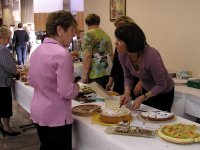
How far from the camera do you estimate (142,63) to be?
1.83m

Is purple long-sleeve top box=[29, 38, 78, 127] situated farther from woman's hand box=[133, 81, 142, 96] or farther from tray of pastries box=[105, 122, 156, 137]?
woman's hand box=[133, 81, 142, 96]

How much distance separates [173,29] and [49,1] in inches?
131

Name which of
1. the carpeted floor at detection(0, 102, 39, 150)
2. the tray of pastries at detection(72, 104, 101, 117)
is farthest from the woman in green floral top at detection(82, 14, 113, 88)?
the tray of pastries at detection(72, 104, 101, 117)

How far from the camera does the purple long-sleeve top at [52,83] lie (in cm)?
148

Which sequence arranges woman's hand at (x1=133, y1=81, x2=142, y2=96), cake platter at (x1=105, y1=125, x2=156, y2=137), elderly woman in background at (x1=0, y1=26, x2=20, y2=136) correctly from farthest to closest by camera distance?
elderly woman in background at (x1=0, y1=26, x2=20, y2=136)
woman's hand at (x1=133, y1=81, x2=142, y2=96)
cake platter at (x1=105, y1=125, x2=156, y2=137)

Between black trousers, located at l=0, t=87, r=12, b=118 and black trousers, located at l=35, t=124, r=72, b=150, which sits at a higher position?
black trousers, located at l=35, t=124, r=72, b=150

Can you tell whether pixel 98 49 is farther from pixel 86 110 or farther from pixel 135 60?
pixel 86 110

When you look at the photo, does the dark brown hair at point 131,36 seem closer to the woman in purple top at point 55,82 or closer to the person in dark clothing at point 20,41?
the woman in purple top at point 55,82

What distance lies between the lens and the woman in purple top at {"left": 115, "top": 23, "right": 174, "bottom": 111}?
5.77 ft

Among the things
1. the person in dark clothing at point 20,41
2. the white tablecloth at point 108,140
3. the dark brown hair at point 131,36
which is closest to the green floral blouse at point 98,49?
the dark brown hair at point 131,36

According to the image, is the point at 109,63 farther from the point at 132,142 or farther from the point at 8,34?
the point at 132,142

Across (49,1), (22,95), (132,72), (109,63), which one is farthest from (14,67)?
(49,1)

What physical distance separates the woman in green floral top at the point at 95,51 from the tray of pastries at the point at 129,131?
1.51m

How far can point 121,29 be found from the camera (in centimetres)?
176
